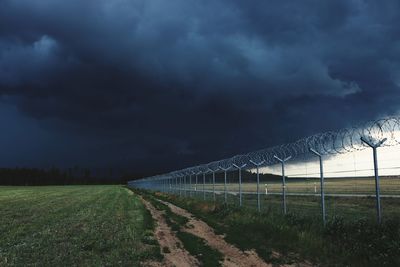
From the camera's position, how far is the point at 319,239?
14.0 m

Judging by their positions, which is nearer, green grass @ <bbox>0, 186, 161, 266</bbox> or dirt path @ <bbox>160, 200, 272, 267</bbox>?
green grass @ <bbox>0, 186, 161, 266</bbox>

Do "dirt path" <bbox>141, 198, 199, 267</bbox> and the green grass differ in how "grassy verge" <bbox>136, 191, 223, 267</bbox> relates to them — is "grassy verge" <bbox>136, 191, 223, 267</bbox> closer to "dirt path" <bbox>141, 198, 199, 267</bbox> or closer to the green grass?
"dirt path" <bbox>141, 198, 199, 267</bbox>

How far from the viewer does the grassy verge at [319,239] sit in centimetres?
1183

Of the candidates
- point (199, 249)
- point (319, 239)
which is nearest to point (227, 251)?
point (199, 249)

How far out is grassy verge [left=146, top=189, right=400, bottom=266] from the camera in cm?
Result: 1183

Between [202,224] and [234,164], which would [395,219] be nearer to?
[202,224]

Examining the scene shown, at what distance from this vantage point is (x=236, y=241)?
1545cm

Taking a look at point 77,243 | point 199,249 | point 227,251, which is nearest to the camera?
point 227,251

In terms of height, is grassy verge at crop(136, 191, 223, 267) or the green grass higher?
the green grass

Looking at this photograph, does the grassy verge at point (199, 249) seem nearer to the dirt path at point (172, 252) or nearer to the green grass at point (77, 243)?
the dirt path at point (172, 252)

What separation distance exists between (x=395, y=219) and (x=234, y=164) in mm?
14575

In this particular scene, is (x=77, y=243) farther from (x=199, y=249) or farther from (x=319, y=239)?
(x=319, y=239)

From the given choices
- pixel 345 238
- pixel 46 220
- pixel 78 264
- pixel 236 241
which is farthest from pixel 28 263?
pixel 46 220

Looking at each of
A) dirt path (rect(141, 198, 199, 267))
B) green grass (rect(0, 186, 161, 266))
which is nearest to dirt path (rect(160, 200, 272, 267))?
dirt path (rect(141, 198, 199, 267))
